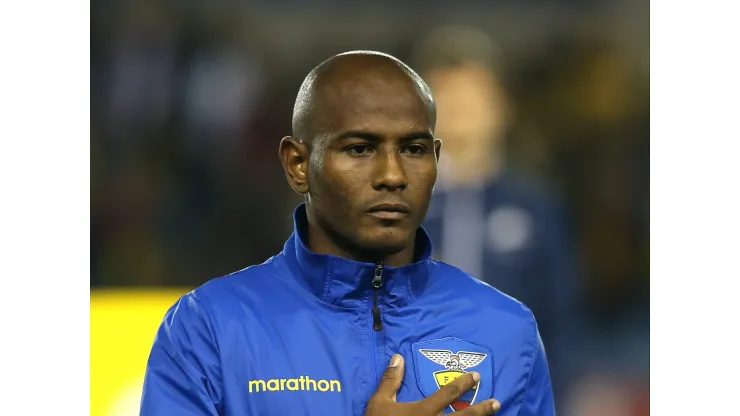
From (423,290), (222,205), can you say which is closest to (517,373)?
(423,290)

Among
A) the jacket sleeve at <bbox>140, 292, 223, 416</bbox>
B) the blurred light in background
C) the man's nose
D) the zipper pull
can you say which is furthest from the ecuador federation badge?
the blurred light in background

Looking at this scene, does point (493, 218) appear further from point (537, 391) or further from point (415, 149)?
point (415, 149)

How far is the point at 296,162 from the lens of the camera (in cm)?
304

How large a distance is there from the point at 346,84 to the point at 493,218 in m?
3.33

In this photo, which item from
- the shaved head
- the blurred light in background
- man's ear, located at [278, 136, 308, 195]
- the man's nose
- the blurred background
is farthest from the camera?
the blurred background

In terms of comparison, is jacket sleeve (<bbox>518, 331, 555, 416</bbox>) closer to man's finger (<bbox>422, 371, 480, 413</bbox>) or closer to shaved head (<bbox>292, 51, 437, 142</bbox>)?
man's finger (<bbox>422, 371, 480, 413</bbox>)

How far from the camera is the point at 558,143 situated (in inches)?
281

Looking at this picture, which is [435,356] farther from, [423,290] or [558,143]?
[558,143]

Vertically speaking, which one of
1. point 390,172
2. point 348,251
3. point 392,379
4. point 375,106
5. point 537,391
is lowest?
point 537,391


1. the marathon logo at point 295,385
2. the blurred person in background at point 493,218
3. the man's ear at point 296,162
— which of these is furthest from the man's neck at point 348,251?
the blurred person in background at point 493,218

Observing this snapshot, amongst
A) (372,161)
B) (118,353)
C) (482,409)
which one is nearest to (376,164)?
(372,161)

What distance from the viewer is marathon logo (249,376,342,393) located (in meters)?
2.73

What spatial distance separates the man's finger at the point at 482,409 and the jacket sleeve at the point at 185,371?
624mm

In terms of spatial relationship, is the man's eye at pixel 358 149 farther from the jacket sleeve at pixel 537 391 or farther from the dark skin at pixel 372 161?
the jacket sleeve at pixel 537 391
